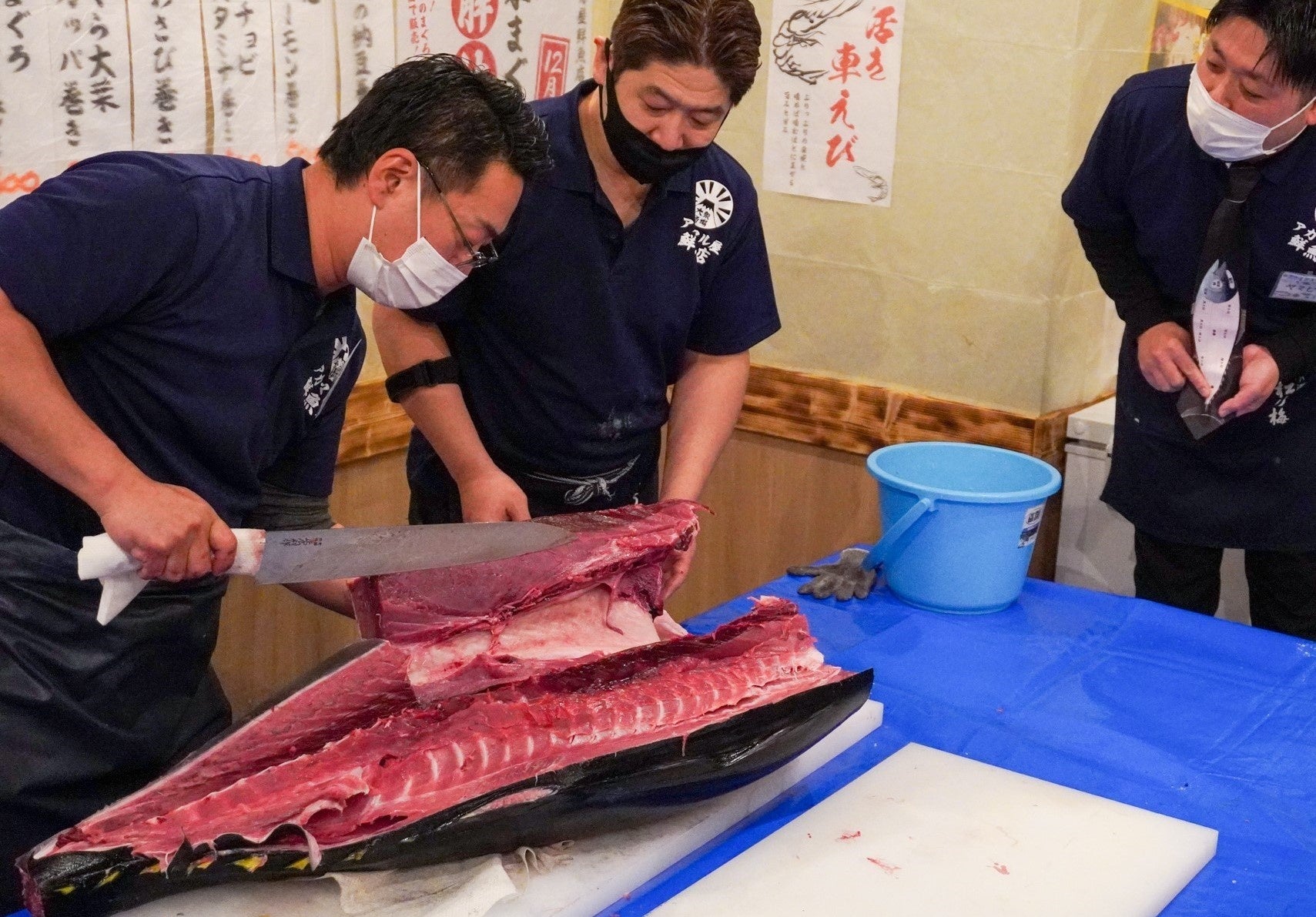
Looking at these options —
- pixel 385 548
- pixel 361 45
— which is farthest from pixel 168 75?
pixel 385 548

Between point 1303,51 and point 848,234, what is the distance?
5.10ft

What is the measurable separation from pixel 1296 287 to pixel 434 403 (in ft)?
5.98

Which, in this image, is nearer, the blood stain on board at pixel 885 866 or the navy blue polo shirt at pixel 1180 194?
the blood stain on board at pixel 885 866

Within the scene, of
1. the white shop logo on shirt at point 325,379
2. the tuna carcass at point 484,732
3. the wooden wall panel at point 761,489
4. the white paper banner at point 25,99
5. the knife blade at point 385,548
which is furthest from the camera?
the wooden wall panel at point 761,489

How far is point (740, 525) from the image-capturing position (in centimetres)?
437

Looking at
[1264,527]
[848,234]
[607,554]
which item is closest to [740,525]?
[848,234]

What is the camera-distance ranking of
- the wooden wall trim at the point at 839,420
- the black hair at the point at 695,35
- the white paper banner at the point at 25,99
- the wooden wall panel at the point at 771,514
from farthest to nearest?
the wooden wall panel at the point at 771,514 < the wooden wall trim at the point at 839,420 < the white paper banner at the point at 25,99 < the black hair at the point at 695,35

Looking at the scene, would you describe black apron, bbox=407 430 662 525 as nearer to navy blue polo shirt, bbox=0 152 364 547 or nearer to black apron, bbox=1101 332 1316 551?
navy blue polo shirt, bbox=0 152 364 547

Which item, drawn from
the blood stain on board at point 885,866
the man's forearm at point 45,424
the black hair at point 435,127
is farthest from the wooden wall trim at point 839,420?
the blood stain on board at point 885,866

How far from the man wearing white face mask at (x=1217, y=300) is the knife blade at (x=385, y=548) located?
1.56 m

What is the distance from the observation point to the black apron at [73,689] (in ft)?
5.76

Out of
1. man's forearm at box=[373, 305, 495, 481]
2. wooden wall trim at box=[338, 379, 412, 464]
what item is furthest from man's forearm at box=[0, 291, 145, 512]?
wooden wall trim at box=[338, 379, 412, 464]

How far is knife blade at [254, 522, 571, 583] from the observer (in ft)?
5.80

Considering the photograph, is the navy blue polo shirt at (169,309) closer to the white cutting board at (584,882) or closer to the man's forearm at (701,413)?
the white cutting board at (584,882)
